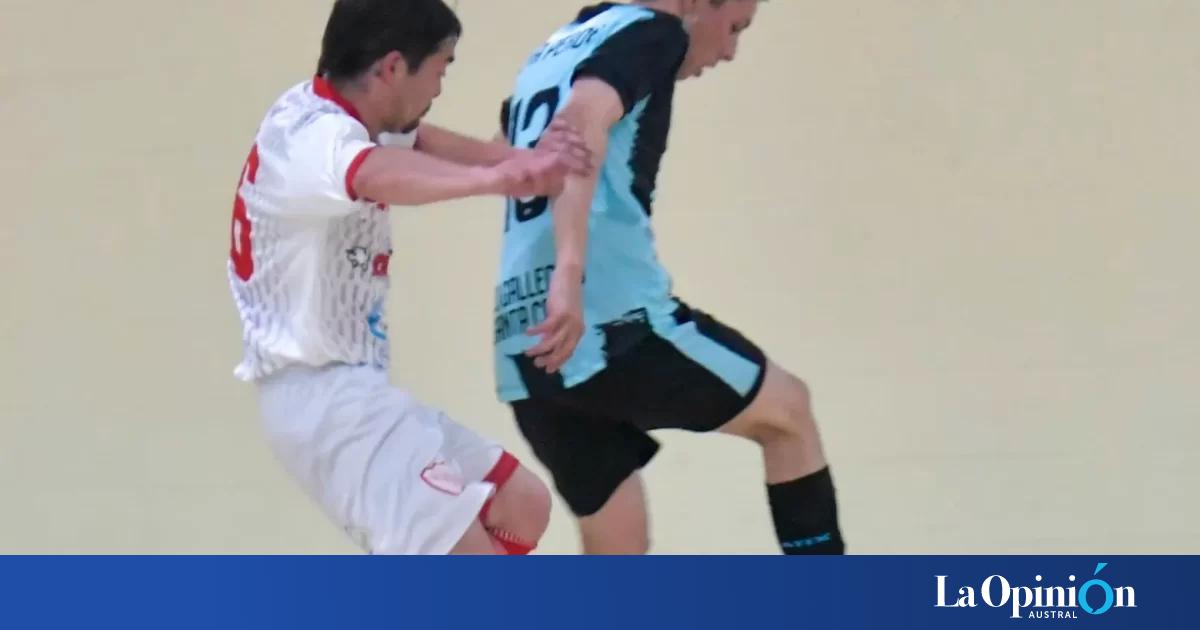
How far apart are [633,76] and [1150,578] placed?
845 mm

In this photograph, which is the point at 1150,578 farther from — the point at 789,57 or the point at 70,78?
the point at 70,78

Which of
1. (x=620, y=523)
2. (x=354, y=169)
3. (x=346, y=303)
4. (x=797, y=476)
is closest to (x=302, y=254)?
(x=346, y=303)

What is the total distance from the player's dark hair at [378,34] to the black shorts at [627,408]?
464 mm

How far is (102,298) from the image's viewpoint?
293cm

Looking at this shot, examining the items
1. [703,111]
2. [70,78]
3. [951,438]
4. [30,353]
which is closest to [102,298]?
[30,353]

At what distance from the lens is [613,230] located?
175 cm

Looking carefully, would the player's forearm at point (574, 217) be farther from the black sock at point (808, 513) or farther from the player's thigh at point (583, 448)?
the black sock at point (808, 513)

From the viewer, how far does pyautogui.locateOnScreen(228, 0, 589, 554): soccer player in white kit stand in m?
1.69

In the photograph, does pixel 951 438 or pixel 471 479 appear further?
pixel 951 438

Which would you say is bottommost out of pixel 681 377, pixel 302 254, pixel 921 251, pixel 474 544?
pixel 474 544

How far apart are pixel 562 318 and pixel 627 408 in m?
0.23

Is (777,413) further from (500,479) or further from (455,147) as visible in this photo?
(455,147)

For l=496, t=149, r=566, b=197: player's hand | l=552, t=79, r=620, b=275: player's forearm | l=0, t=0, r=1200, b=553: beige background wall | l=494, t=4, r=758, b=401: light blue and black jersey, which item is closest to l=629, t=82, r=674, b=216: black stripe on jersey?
l=494, t=4, r=758, b=401: light blue and black jersey

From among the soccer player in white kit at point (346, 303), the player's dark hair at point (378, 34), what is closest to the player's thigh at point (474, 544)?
the soccer player in white kit at point (346, 303)
